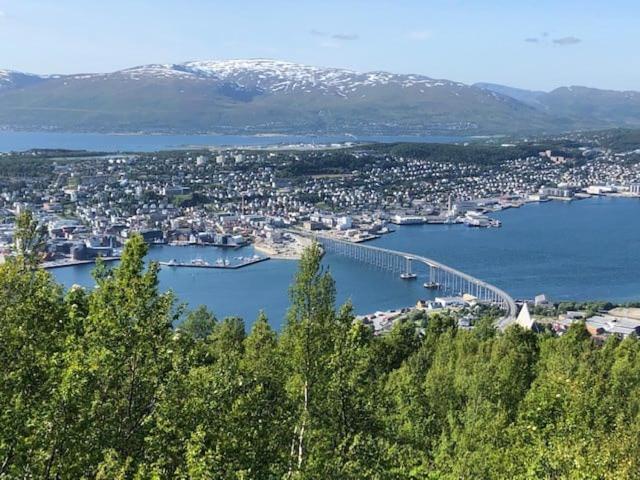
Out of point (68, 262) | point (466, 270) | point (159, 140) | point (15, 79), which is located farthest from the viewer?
point (15, 79)

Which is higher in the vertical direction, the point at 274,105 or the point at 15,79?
the point at 15,79

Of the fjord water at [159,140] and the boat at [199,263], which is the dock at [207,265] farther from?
the fjord water at [159,140]

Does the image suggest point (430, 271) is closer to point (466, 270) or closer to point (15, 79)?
point (466, 270)

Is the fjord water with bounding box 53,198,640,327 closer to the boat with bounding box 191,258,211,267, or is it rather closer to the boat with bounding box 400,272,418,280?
the boat with bounding box 400,272,418,280

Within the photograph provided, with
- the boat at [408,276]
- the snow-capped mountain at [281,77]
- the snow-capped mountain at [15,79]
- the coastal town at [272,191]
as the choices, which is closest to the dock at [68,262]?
the coastal town at [272,191]

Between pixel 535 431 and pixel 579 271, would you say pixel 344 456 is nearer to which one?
pixel 535 431

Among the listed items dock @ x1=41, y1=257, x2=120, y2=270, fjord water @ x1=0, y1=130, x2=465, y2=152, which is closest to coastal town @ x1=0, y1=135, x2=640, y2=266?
dock @ x1=41, y1=257, x2=120, y2=270

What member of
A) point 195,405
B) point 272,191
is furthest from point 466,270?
point 195,405
